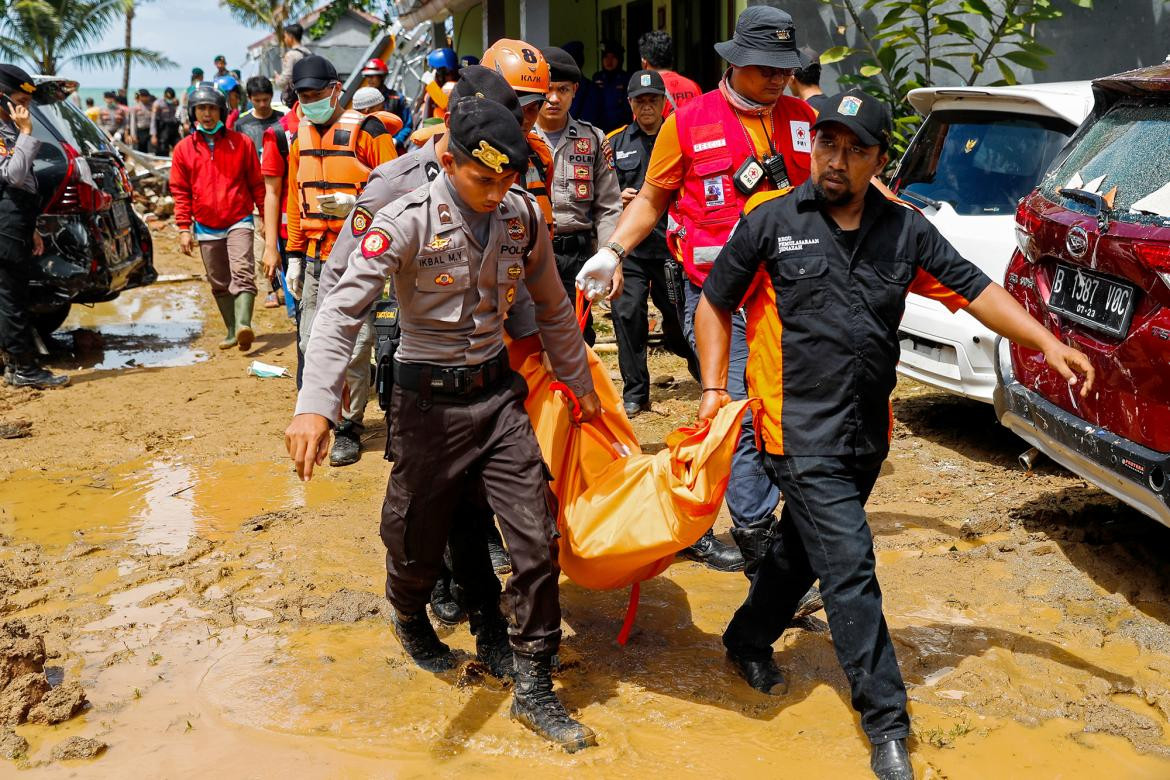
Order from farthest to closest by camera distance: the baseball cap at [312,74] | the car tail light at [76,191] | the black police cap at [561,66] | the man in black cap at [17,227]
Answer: the car tail light at [76,191], the man in black cap at [17,227], the baseball cap at [312,74], the black police cap at [561,66]

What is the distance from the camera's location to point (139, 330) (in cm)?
1156

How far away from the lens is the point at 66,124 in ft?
32.1

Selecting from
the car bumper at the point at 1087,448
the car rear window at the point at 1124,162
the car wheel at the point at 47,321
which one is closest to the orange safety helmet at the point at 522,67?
the car rear window at the point at 1124,162

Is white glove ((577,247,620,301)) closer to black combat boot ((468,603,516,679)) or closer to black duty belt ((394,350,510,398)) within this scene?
black duty belt ((394,350,510,398))

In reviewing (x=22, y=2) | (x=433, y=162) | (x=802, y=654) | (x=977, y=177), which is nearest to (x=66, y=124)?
(x=433, y=162)

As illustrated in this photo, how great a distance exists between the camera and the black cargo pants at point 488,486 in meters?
3.68

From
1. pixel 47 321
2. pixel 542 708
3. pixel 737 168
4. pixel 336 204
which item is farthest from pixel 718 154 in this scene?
pixel 47 321

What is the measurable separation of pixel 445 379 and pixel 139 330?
29.3 feet

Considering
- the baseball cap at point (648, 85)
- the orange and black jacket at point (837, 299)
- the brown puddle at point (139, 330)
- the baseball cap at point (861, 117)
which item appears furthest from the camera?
the brown puddle at point (139, 330)

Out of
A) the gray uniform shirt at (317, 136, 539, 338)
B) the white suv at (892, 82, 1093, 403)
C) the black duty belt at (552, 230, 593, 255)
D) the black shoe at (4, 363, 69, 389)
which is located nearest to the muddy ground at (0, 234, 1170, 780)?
the white suv at (892, 82, 1093, 403)

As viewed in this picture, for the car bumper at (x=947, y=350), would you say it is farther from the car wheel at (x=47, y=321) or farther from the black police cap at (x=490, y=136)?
the car wheel at (x=47, y=321)

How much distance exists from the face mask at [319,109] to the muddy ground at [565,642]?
6.83 feet

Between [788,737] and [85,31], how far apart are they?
3166 centimetres

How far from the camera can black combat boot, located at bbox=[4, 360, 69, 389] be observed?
874cm
